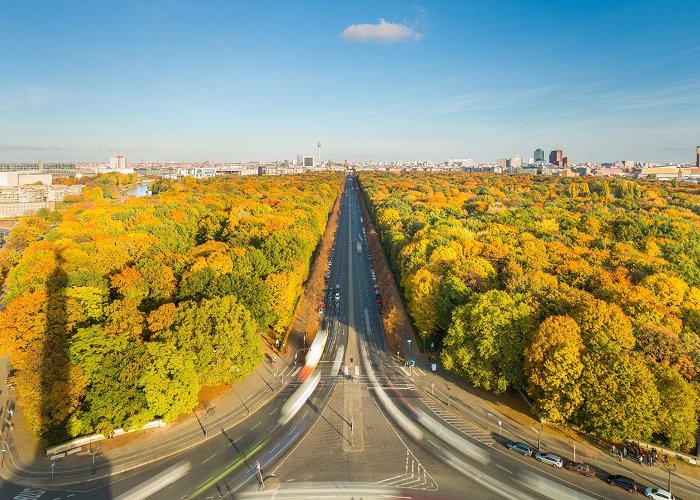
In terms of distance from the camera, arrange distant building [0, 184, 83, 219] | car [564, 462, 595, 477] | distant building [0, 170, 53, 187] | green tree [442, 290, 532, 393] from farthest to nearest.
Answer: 1. distant building [0, 170, 53, 187]
2. distant building [0, 184, 83, 219]
3. green tree [442, 290, 532, 393]
4. car [564, 462, 595, 477]

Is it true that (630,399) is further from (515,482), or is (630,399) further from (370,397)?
(370,397)

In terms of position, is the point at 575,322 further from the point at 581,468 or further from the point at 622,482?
the point at 622,482

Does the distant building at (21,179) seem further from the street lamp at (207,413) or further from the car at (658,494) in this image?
the car at (658,494)

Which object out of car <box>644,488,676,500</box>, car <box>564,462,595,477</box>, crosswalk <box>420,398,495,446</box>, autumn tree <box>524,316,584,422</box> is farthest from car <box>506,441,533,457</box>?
car <box>644,488,676,500</box>

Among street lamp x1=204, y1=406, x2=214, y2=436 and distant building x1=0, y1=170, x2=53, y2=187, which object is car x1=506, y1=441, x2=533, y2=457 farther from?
distant building x1=0, y1=170, x2=53, y2=187

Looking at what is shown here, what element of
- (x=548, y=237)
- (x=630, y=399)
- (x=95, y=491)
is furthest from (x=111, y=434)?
(x=548, y=237)

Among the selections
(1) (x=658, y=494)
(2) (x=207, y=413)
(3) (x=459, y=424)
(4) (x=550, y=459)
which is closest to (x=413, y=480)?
(3) (x=459, y=424)

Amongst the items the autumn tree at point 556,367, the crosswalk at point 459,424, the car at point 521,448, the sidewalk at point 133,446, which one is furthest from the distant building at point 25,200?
the car at point 521,448
